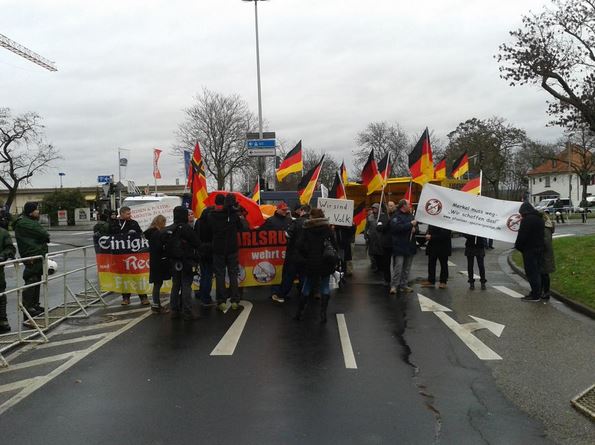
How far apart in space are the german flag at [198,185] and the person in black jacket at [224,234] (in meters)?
2.23

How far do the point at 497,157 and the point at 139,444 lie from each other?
5523 centimetres

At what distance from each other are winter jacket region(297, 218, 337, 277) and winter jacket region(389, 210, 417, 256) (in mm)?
2552

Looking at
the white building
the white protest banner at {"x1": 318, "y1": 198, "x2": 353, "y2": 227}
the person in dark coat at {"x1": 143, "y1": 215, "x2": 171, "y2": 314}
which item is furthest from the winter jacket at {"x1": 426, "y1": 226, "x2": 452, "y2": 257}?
the white building

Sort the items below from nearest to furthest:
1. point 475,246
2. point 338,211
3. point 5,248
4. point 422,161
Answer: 1. point 5,248
2. point 475,246
3. point 338,211
4. point 422,161

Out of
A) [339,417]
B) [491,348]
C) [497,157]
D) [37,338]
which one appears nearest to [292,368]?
[339,417]

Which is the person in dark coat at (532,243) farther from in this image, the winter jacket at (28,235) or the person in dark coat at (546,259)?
the winter jacket at (28,235)

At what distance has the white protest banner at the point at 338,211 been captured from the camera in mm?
11719

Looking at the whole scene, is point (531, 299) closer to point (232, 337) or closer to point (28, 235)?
point (232, 337)

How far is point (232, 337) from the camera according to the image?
7375 millimetres

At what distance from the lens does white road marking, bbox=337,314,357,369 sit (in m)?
6.09

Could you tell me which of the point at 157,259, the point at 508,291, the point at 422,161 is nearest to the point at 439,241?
the point at 508,291

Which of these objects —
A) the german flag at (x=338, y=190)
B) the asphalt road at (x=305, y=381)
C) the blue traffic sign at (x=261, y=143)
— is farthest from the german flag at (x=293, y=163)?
the blue traffic sign at (x=261, y=143)

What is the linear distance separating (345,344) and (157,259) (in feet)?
11.9

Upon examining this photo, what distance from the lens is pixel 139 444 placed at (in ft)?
13.4
